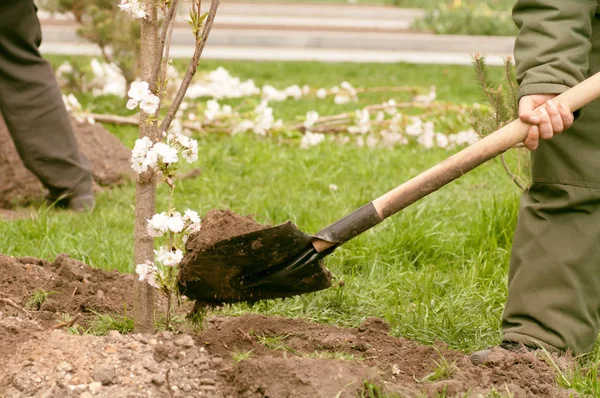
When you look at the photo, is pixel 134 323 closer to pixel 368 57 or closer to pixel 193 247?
pixel 193 247

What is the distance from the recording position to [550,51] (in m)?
3.09

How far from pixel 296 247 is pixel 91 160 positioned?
123 inches

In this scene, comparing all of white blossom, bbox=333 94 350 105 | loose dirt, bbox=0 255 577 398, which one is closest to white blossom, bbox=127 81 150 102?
loose dirt, bbox=0 255 577 398

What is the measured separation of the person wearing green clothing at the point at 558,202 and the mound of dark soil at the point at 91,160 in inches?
125

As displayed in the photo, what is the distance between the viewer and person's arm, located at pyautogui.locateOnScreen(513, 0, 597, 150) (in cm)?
305

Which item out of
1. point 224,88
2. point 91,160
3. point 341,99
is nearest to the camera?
point 91,160

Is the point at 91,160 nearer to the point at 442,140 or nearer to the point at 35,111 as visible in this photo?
the point at 35,111

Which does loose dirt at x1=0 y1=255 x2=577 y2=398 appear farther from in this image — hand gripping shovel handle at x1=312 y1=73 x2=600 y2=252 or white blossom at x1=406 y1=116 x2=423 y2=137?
white blossom at x1=406 y1=116 x2=423 y2=137

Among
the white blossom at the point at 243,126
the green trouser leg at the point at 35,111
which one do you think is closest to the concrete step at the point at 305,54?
the white blossom at the point at 243,126

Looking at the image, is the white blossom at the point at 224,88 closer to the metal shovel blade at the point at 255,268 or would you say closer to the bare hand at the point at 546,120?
the metal shovel blade at the point at 255,268

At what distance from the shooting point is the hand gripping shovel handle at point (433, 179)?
3.02 meters

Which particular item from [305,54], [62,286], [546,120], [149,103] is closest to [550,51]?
[546,120]

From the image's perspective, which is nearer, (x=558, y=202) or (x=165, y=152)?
(x=165, y=152)

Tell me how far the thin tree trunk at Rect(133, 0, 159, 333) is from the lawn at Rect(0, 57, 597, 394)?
51 centimetres
